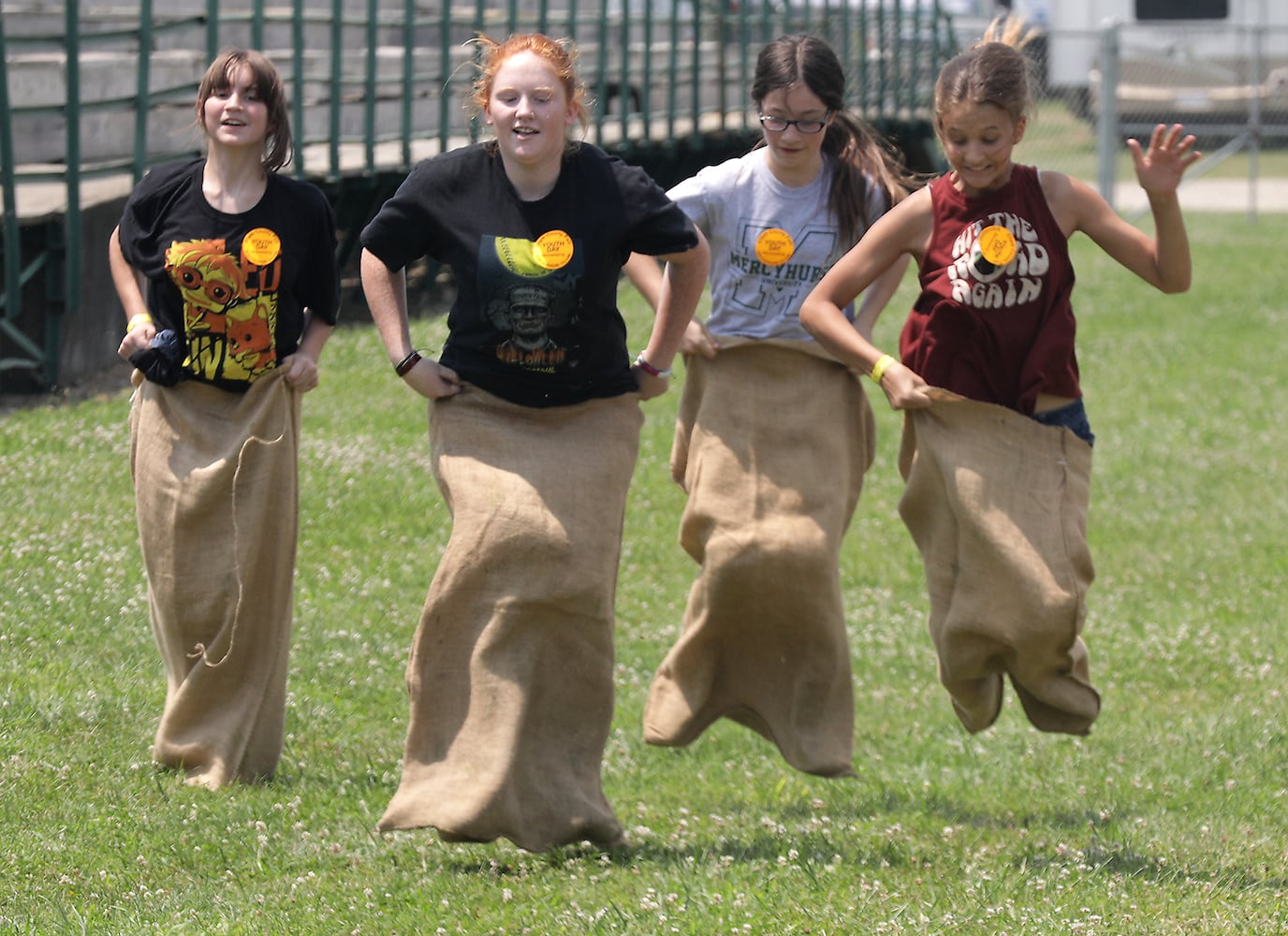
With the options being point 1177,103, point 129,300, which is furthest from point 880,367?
point 1177,103

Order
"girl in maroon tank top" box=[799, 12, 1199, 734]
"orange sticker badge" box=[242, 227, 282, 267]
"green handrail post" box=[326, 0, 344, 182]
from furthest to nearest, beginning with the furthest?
1. "green handrail post" box=[326, 0, 344, 182]
2. "orange sticker badge" box=[242, 227, 282, 267]
3. "girl in maroon tank top" box=[799, 12, 1199, 734]

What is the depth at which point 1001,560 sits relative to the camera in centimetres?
571

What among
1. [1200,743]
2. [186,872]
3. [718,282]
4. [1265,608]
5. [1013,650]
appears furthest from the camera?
[1265,608]

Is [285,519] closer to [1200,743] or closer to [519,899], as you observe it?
[519,899]

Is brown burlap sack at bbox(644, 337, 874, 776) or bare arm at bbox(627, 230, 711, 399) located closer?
bare arm at bbox(627, 230, 711, 399)

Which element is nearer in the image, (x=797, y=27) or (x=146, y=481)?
(x=146, y=481)

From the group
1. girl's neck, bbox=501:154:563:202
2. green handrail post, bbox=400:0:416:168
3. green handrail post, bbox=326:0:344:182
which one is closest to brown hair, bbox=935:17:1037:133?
girl's neck, bbox=501:154:563:202

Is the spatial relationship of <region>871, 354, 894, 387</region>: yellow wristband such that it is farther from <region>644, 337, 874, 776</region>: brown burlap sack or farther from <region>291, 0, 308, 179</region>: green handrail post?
<region>291, 0, 308, 179</region>: green handrail post

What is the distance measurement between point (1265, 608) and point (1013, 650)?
451cm

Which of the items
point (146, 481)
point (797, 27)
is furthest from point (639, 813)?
point (797, 27)

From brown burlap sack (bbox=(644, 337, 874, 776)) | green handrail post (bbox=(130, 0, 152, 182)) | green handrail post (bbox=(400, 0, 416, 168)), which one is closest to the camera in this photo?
brown burlap sack (bbox=(644, 337, 874, 776))

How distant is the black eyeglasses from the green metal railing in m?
0.95

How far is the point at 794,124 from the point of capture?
5883 millimetres

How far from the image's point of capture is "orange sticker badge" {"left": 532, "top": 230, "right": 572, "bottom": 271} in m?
5.25
